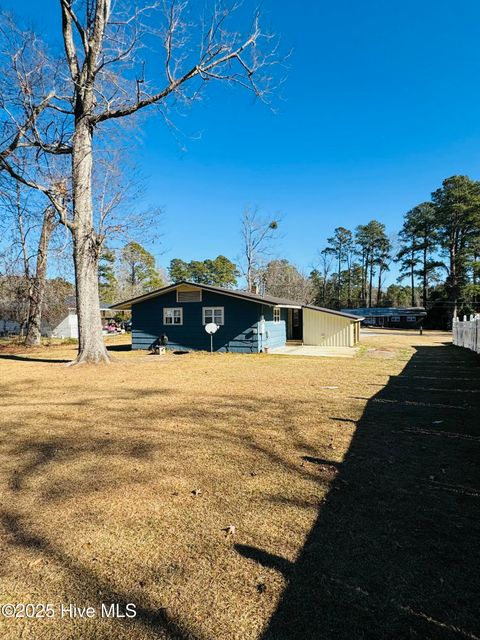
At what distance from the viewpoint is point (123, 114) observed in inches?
433

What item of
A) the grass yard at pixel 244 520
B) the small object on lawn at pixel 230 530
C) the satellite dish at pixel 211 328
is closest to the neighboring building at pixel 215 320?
the satellite dish at pixel 211 328

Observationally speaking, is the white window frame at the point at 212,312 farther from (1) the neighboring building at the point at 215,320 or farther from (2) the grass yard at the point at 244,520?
(2) the grass yard at the point at 244,520

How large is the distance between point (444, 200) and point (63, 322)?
1757 inches

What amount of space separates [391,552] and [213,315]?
14511 mm

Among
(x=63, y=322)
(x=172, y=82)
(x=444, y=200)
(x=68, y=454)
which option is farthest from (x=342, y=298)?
(x=68, y=454)

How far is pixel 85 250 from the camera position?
1102cm

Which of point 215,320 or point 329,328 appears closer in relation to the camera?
point 215,320

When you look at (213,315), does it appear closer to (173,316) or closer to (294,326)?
(173,316)

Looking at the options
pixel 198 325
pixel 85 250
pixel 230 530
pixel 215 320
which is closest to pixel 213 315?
pixel 215 320

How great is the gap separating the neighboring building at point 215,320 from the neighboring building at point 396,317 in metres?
31.4

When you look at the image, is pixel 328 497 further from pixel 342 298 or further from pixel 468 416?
pixel 342 298

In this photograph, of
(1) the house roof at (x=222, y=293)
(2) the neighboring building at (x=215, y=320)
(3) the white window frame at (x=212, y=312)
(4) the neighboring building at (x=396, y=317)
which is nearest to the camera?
(1) the house roof at (x=222, y=293)

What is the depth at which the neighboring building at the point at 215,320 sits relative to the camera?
1598 centimetres

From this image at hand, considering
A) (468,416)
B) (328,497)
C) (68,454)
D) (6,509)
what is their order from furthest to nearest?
(468,416) → (68,454) → (328,497) → (6,509)
